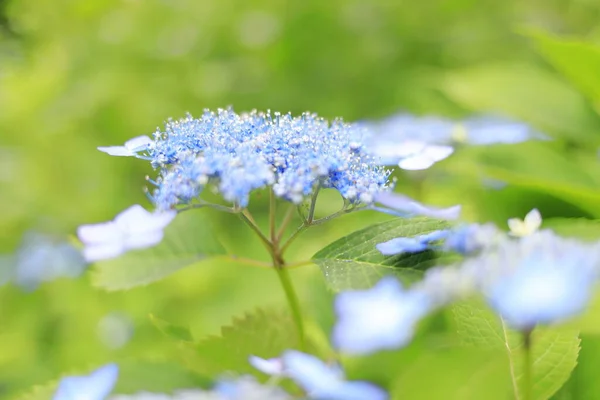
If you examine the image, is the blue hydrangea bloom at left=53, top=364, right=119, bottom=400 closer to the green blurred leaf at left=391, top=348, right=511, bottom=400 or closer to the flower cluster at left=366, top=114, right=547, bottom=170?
the green blurred leaf at left=391, top=348, right=511, bottom=400

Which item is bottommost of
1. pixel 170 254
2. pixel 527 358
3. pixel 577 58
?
pixel 527 358

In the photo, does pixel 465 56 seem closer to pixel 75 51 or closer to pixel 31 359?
pixel 75 51

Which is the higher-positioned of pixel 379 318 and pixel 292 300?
pixel 292 300

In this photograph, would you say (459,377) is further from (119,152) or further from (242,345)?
(119,152)

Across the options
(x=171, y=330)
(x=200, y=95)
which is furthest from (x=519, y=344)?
(x=200, y=95)

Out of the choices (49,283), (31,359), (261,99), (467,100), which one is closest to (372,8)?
(261,99)

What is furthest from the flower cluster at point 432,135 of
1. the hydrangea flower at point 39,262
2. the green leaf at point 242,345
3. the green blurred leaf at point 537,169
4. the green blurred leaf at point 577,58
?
the hydrangea flower at point 39,262

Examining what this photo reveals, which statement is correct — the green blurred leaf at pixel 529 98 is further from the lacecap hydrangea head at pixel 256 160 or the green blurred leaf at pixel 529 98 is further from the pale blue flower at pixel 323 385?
the pale blue flower at pixel 323 385
